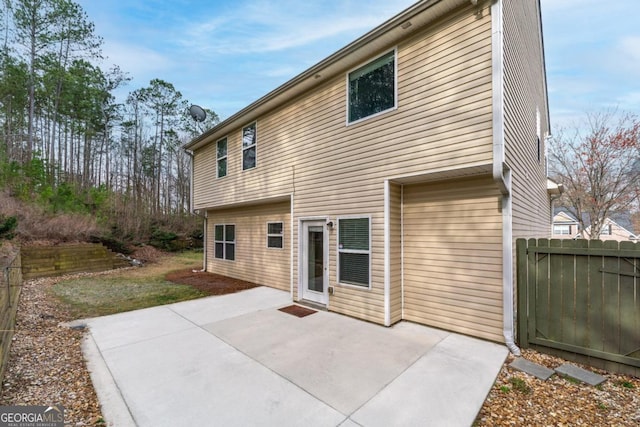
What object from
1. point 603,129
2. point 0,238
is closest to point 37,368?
point 0,238

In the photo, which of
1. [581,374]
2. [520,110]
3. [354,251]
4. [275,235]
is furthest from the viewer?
[275,235]

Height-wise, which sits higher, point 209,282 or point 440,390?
point 440,390

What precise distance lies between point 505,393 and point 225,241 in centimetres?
914

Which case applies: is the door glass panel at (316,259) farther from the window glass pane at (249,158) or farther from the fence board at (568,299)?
the fence board at (568,299)

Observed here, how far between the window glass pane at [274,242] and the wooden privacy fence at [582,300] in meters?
5.65

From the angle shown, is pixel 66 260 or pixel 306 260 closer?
pixel 306 260

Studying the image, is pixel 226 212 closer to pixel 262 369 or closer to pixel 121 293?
pixel 121 293

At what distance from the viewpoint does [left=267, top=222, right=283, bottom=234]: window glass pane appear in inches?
314

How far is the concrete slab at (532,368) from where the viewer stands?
3.15 m

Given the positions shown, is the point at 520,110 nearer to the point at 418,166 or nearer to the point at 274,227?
the point at 418,166

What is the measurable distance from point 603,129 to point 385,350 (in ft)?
64.2

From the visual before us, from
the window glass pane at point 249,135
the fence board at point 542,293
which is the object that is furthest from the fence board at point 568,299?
the window glass pane at point 249,135

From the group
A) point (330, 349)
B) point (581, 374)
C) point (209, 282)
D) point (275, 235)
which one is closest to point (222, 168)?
point (275, 235)

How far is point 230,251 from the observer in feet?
32.7
